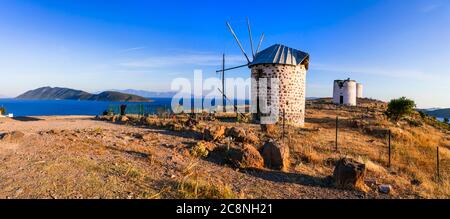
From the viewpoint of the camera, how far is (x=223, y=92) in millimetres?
24266

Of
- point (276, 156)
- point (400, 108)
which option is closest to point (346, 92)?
point (400, 108)

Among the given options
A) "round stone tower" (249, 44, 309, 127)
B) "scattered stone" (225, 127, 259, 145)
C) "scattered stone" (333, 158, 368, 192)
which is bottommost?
"scattered stone" (333, 158, 368, 192)

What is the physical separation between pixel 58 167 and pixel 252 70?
1507cm

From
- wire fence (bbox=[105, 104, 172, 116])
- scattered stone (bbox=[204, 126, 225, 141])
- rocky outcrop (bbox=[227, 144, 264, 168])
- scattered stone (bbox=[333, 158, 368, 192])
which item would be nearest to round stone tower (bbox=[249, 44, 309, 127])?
scattered stone (bbox=[204, 126, 225, 141])

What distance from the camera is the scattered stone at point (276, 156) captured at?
25.9ft

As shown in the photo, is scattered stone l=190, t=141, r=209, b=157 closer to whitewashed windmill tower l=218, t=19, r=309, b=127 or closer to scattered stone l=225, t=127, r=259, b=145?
scattered stone l=225, t=127, r=259, b=145

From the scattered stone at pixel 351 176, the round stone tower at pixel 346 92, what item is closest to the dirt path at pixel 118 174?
the scattered stone at pixel 351 176

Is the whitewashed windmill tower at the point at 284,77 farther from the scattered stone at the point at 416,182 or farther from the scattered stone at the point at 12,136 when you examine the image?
the scattered stone at the point at 12,136

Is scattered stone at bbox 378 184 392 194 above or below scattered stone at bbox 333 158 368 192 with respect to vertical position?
below

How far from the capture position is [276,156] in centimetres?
806

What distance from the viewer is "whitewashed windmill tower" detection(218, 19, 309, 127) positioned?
707 inches

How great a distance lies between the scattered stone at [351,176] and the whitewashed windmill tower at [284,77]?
11.2 m

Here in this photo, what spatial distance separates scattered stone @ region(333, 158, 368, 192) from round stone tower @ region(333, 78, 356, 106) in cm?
4531
